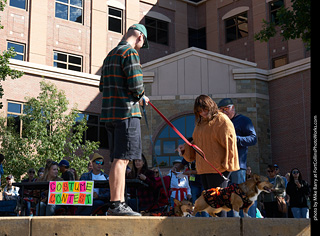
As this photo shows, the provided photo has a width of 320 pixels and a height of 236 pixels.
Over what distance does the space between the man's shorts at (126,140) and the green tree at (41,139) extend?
1594cm

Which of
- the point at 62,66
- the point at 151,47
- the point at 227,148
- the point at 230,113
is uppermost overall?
the point at 151,47

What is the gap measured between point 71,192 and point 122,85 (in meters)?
2.07

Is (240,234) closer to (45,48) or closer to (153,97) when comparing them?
(153,97)

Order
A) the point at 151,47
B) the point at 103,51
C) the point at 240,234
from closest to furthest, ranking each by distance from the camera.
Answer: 1. the point at 240,234
2. the point at 103,51
3. the point at 151,47

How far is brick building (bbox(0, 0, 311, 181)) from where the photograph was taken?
25406 millimetres

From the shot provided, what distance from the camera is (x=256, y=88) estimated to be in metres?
25.8

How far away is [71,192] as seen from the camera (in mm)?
6523

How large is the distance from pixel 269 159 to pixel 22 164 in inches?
508

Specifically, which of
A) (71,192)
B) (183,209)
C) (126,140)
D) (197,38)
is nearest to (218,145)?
(126,140)

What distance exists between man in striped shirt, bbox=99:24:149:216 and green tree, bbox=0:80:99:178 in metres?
15.9

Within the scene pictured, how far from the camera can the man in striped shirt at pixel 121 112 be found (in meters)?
5.02

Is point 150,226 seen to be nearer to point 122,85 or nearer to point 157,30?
point 122,85

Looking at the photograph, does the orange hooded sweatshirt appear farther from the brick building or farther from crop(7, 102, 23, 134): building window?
crop(7, 102, 23, 134): building window

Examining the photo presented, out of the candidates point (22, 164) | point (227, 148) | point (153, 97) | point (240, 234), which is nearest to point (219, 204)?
point (227, 148)
